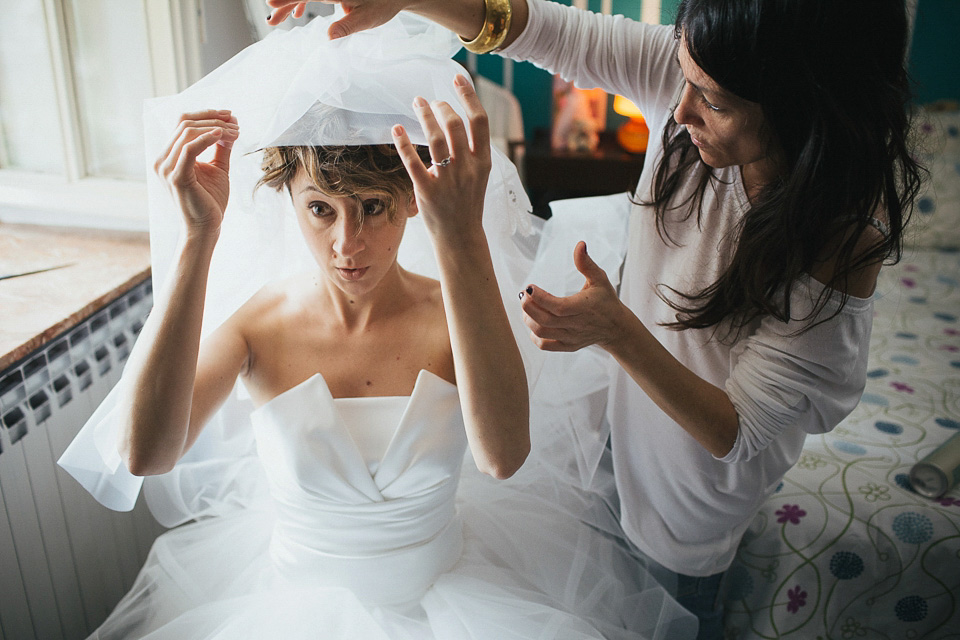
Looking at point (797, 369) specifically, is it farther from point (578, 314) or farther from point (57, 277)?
point (57, 277)

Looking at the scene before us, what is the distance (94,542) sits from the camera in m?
1.47

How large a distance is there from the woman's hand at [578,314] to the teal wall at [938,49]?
2821 millimetres

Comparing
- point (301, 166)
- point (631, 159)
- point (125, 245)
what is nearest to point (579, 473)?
point (301, 166)

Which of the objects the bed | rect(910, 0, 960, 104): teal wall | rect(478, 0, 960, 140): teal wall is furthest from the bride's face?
rect(910, 0, 960, 104): teal wall

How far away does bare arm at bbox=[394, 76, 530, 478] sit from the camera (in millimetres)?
729

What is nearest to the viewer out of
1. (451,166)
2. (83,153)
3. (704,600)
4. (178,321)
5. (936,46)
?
(451,166)

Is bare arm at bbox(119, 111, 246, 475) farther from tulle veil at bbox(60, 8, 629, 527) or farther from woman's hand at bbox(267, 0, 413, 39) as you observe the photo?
woman's hand at bbox(267, 0, 413, 39)

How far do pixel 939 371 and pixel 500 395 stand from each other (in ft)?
5.51

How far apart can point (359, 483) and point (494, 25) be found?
0.74 m

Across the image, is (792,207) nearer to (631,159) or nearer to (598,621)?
(598,621)

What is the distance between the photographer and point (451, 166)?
731 millimetres

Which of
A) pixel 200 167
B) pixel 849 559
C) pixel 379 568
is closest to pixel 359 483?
pixel 379 568

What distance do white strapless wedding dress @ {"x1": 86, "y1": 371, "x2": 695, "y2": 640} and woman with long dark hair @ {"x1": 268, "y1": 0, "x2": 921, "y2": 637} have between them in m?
0.19

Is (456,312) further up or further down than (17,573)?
further up
